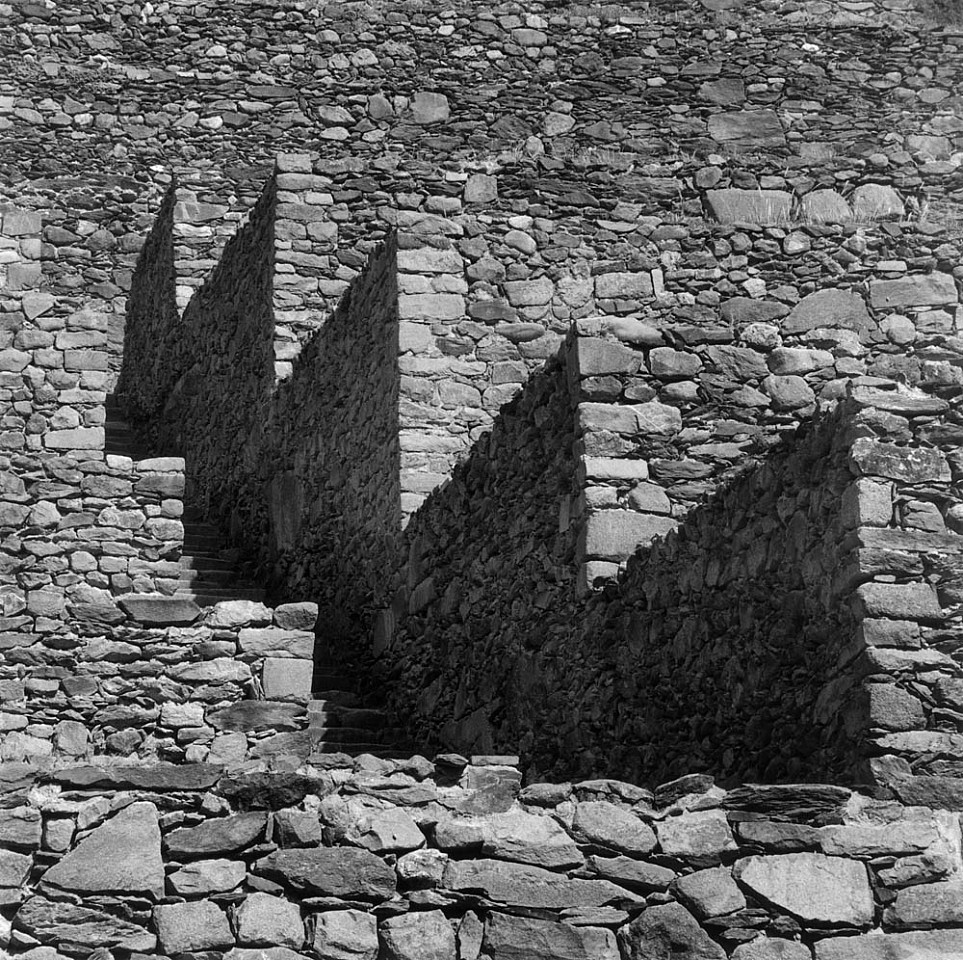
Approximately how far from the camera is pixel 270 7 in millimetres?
20844

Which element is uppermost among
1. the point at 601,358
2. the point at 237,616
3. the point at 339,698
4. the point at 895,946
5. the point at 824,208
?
the point at 824,208

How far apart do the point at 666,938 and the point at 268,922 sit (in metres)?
1.30

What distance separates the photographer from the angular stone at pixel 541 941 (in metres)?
6.13

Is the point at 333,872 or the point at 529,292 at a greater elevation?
the point at 529,292

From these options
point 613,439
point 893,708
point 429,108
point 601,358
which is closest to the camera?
point 893,708

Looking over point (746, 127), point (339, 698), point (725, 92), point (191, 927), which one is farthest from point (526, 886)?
point (725, 92)

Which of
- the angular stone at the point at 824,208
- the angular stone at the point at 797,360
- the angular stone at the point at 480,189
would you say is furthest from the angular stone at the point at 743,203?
the angular stone at the point at 797,360

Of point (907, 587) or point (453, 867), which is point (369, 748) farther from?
point (453, 867)

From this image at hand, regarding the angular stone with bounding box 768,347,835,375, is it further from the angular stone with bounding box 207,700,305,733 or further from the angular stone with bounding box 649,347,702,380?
the angular stone with bounding box 207,700,305,733

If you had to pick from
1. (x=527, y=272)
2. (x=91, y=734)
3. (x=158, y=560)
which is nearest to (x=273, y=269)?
(x=527, y=272)

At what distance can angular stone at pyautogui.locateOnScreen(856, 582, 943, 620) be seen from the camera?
7.07m

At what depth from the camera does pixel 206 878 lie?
6066mm

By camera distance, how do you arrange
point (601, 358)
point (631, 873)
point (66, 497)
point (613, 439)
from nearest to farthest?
1. point (631, 873)
2. point (613, 439)
3. point (601, 358)
4. point (66, 497)

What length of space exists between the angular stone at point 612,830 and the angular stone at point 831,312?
6022 mm
